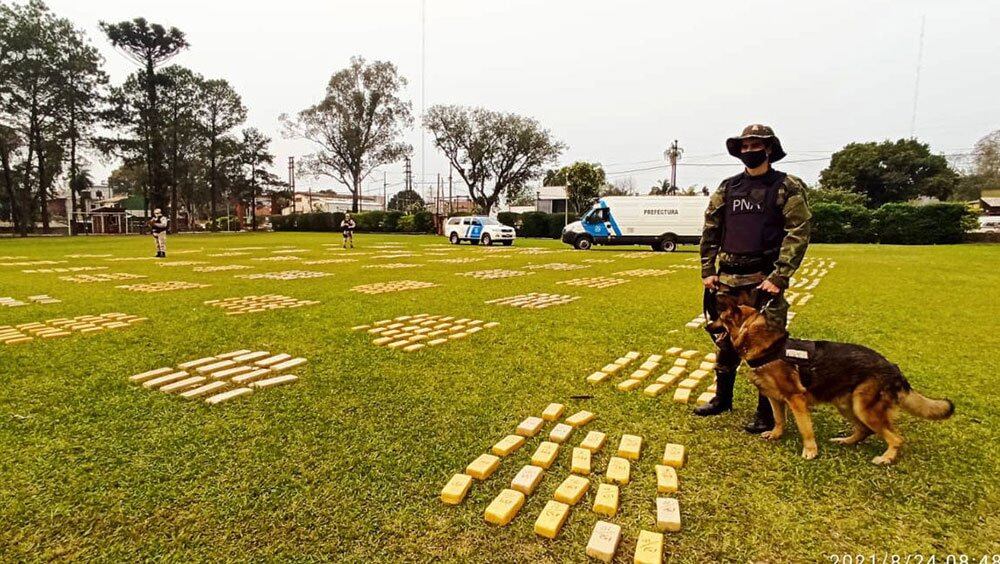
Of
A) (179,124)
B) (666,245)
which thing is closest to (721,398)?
(666,245)

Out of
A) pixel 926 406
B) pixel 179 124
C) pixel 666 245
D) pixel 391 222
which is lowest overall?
pixel 926 406

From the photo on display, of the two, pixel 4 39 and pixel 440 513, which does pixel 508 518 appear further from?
pixel 4 39

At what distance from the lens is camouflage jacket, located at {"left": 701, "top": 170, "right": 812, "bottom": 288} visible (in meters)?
2.84

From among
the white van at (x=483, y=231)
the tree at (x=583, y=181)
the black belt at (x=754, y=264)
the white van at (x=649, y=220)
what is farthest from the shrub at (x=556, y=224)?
the black belt at (x=754, y=264)

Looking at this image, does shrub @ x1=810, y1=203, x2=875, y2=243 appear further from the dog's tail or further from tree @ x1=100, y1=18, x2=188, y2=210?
tree @ x1=100, y1=18, x2=188, y2=210

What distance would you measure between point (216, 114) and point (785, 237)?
58484mm

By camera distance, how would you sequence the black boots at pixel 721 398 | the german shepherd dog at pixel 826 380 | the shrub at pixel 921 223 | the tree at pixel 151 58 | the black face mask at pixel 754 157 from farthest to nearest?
the tree at pixel 151 58, the shrub at pixel 921 223, the black boots at pixel 721 398, the black face mask at pixel 754 157, the german shepherd dog at pixel 826 380

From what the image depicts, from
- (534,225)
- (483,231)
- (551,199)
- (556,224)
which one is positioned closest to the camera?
(483,231)

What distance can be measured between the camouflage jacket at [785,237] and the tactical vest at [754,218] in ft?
0.15

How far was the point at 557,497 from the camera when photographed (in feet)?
7.63

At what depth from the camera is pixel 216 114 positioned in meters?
50.0

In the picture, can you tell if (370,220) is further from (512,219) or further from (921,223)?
(921,223)

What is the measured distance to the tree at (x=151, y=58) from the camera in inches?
1478

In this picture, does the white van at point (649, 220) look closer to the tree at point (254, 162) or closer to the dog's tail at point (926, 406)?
the dog's tail at point (926, 406)
